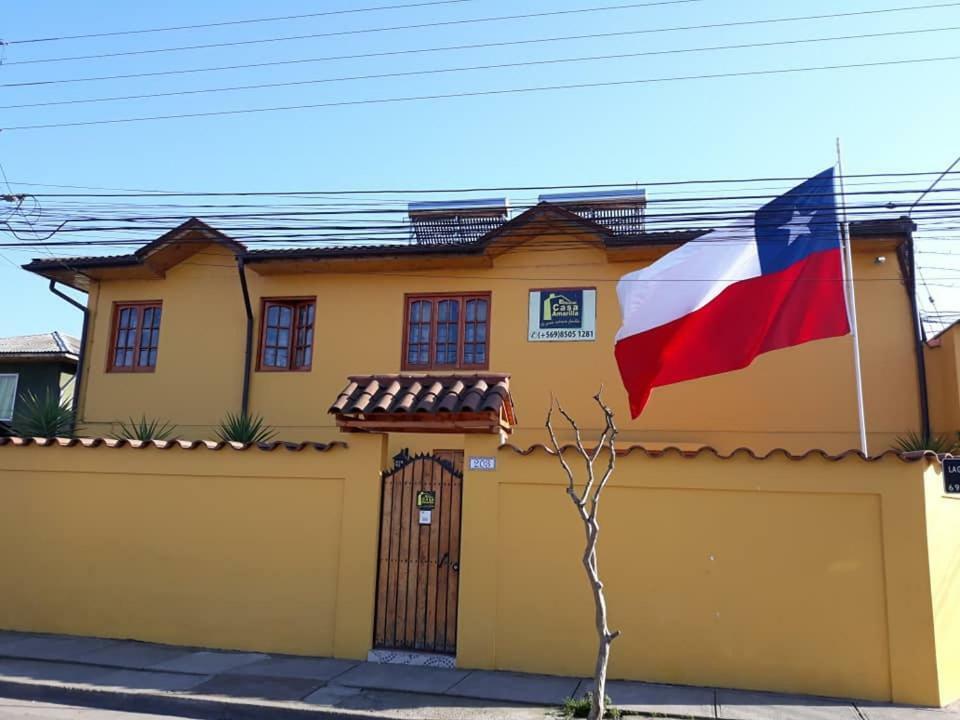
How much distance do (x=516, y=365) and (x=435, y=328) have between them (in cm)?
155

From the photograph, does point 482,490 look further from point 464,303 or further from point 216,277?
point 216,277

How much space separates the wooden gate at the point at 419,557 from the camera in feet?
28.0

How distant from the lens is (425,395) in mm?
8680

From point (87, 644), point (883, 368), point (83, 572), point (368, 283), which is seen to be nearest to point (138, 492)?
point (83, 572)

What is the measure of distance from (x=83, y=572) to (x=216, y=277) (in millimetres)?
6207

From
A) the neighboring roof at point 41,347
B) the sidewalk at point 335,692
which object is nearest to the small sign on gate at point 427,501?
the sidewalk at point 335,692

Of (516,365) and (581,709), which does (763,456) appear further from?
(516,365)

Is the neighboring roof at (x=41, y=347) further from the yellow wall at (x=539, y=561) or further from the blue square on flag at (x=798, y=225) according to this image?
the blue square on flag at (x=798, y=225)

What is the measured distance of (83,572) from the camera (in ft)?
31.7

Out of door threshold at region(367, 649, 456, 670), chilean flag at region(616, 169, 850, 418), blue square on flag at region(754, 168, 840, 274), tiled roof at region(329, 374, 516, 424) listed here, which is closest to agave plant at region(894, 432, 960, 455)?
chilean flag at region(616, 169, 850, 418)

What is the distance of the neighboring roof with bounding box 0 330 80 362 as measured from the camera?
1866cm

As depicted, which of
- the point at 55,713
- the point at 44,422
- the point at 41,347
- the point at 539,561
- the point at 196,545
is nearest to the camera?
the point at 55,713

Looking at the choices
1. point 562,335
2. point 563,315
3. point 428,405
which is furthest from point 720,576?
point 563,315

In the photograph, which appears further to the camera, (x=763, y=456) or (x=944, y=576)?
(x=763, y=456)
